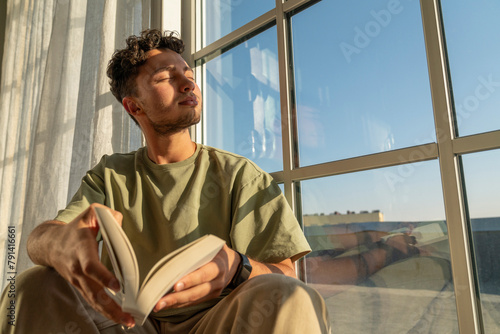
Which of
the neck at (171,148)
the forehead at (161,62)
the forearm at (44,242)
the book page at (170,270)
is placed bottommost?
the book page at (170,270)

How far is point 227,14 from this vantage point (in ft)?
5.24

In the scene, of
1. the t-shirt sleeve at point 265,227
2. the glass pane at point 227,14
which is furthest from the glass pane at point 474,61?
the glass pane at point 227,14

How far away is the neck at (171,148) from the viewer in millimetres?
1146

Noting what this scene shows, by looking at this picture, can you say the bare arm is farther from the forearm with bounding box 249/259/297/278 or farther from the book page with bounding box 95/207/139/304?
the forearm with bounding box 249/259/297/278

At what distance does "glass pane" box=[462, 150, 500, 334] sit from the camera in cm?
86

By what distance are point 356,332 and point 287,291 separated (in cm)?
58

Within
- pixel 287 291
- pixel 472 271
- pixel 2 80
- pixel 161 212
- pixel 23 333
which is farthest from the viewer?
pixel 2 80

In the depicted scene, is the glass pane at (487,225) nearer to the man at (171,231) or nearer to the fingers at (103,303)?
the man at (171,231)

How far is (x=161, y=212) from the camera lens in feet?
3.38

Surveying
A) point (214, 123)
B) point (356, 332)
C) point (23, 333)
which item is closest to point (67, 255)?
point (23, 333)

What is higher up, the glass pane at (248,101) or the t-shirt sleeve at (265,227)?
the glass pane at (248,101)

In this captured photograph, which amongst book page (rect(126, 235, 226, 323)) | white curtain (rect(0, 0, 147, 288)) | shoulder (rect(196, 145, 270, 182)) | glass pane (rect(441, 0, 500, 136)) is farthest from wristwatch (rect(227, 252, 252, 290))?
white curtain (rect(0, 0, 147, 288))

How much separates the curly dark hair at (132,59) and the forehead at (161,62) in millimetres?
20

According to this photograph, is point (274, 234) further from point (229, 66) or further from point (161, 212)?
point (229, 66)
